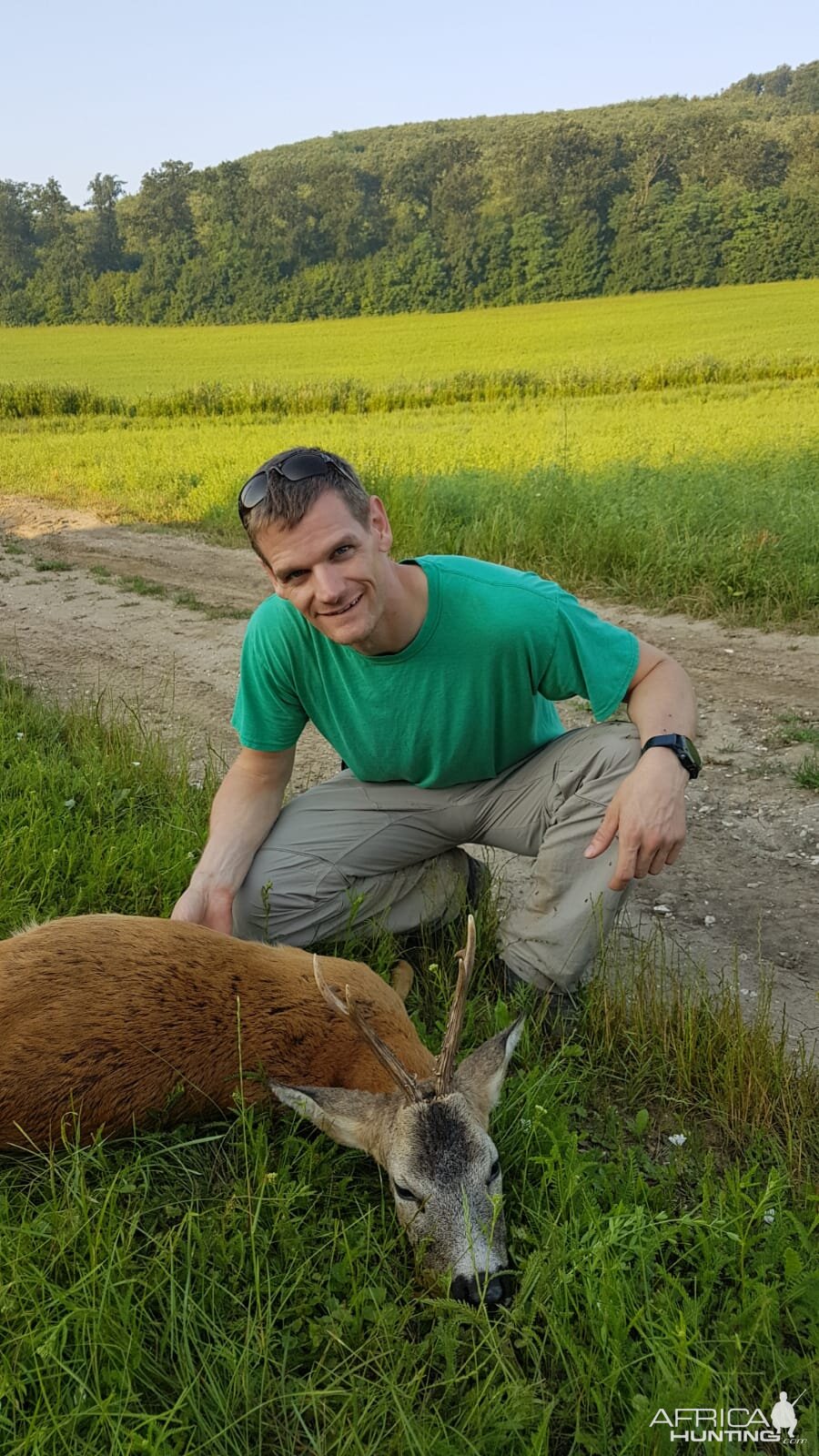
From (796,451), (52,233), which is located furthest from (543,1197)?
(52,233)

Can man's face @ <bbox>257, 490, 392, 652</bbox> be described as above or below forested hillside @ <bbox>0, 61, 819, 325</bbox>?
below

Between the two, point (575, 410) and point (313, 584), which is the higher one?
point (313, 584)

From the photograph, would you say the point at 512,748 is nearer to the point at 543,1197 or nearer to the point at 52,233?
the point at 543,1197

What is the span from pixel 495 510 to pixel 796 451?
5350 millimetres

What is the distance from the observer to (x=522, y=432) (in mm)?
19109

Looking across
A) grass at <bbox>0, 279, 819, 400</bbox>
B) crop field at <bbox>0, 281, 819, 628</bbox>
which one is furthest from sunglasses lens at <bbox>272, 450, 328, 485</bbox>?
grass at <bbox>0, 279, 819, 400</bbox>

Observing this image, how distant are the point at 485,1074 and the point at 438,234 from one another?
6816 cm

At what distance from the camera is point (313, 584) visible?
3305mm

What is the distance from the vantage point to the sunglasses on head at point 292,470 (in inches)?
128

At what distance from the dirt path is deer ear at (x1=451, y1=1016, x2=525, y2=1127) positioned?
1.03 m

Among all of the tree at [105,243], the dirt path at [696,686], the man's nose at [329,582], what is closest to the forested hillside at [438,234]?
the tree at [105,243]

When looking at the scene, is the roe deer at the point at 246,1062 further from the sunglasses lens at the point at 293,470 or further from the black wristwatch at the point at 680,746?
the sunglasses lens at the point at 293,470

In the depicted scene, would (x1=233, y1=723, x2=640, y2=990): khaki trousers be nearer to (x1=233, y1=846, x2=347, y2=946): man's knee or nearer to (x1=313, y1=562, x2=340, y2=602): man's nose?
(x1=233, y1=846, x2=347, y2=946): man's knee

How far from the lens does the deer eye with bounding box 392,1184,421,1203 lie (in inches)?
97.3
